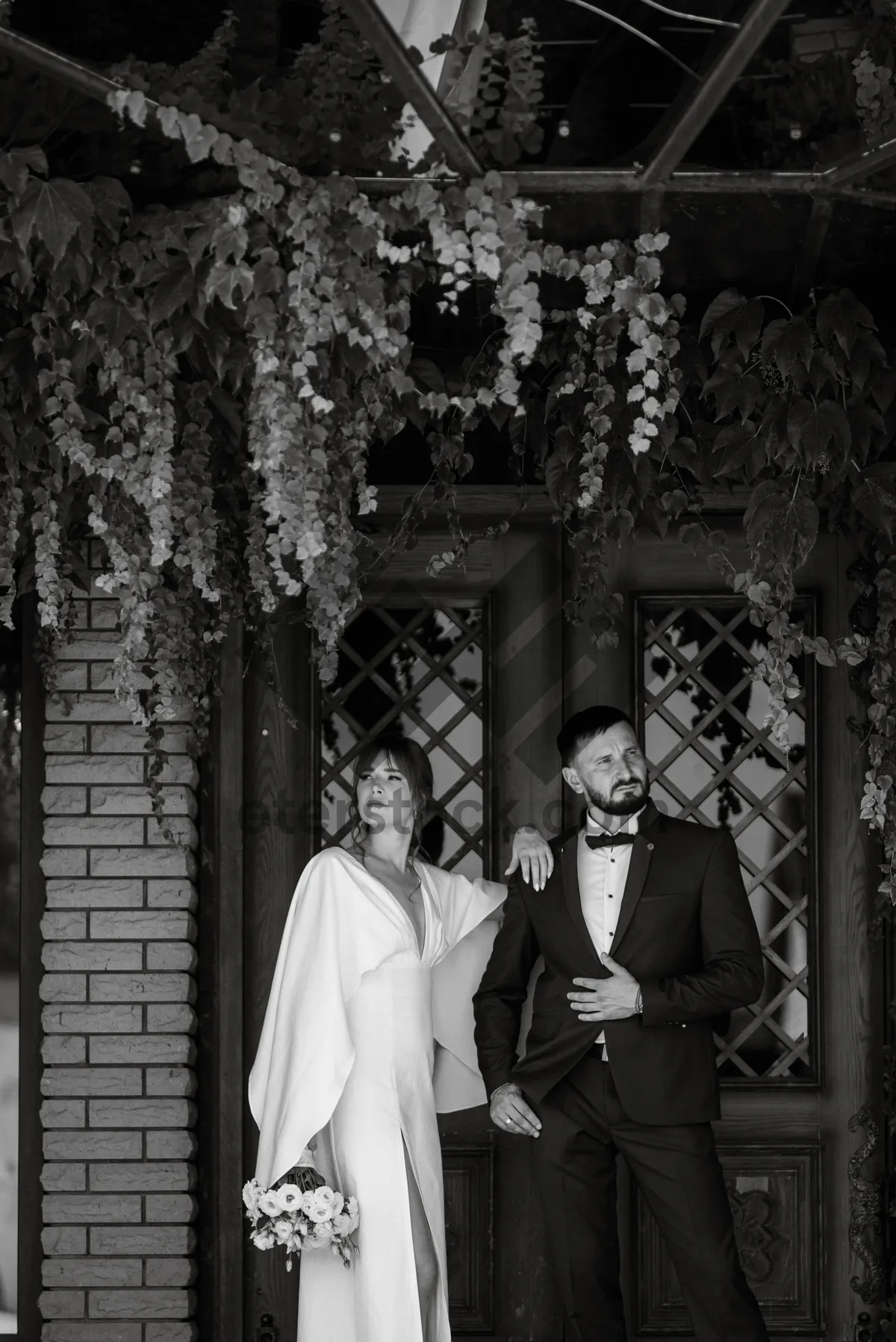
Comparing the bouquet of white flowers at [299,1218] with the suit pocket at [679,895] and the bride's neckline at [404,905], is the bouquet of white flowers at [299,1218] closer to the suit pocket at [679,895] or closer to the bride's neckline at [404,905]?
the bride's neckline at [404,905]

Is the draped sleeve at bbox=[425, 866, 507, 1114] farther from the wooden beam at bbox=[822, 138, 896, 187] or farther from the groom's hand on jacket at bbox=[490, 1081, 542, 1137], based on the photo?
the wooden beam at bbox=[822, 138, 896, 187]

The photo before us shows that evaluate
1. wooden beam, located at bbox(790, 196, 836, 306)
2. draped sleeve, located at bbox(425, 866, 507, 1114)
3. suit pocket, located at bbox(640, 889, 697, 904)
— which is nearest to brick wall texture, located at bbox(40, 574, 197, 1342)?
draped sleeve, located at bbox(425, 866, 507, 1114)

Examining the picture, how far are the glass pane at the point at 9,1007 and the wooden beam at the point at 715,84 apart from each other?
8.00ft

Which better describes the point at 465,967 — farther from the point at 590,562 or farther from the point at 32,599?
the point at 32,599

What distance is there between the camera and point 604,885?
3805mm

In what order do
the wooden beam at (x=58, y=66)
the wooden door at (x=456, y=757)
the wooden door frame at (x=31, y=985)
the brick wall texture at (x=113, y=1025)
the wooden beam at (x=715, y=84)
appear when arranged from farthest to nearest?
the wooden door at (x=456, y=757), the wooden door frame at (x=31, y=985), the brick wall texture at (x=113, y=1025), the wooden beam at (x=58, y=66), the wooden beam at (x=715, y=84)

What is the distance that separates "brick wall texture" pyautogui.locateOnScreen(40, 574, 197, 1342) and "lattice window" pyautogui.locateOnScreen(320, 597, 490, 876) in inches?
19.3

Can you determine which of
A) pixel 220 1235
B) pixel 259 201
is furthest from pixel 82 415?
pixel 220 1235

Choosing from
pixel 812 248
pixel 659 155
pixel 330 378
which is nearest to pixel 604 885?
pixel 330 378

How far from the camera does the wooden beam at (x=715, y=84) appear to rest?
2527 mm

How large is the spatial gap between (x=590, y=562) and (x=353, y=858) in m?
1.00

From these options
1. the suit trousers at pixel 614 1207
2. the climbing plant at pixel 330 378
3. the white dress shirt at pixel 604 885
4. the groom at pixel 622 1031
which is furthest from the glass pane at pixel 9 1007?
the white dress shirt at pixel 604 885

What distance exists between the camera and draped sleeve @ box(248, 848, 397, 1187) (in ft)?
12.3

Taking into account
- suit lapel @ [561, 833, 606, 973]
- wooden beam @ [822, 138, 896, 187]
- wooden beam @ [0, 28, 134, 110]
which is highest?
wooden beam @ [0, 28, 134, 110]
